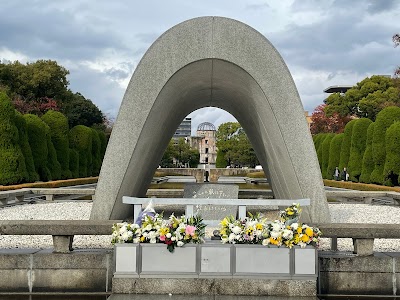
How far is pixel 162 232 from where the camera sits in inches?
207

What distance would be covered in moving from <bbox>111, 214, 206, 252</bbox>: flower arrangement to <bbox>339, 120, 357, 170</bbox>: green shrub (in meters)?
24.8

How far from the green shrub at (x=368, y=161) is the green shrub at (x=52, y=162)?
1695cm

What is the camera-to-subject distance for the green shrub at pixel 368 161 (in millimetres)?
24889

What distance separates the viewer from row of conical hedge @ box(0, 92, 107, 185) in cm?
2045

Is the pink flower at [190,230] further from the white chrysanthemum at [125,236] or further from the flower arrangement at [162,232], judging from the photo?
the white chrysanthemum at [125,236]

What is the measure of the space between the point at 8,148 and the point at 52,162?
536 cm

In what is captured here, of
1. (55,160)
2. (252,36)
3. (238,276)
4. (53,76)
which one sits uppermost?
(53,76)

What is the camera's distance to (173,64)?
7246mm

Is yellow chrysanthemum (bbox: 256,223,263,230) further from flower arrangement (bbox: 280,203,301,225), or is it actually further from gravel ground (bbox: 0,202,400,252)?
gravel ground (bbox: 0,202,400,252)

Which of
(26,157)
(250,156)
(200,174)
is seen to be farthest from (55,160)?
(250,156)

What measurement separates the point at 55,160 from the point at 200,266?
2245cm

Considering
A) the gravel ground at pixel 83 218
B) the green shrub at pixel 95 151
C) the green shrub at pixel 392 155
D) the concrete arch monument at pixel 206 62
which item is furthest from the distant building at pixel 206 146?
the concrete arch monument at pixel 206 62

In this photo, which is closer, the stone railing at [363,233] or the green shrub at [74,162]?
the stone railing at [363,233]

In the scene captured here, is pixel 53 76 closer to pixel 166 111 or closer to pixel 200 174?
pixel 200 174
